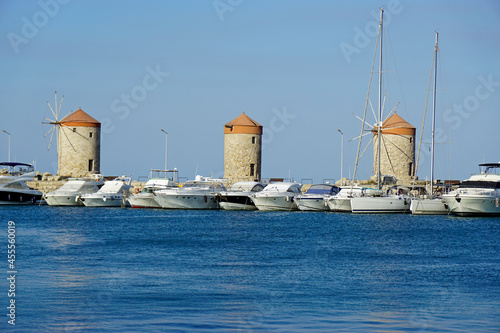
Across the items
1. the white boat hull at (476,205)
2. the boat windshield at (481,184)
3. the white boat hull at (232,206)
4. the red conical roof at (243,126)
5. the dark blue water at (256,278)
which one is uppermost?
the red conical roof at (243,126)

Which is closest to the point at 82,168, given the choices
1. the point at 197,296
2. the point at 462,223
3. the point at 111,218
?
the point at 111,218

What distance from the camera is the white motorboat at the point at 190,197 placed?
4650 cm

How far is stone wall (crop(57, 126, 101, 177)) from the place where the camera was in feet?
210

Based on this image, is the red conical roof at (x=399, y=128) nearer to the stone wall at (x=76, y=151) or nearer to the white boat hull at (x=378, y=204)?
the white boat hull at (x=378, y=204)

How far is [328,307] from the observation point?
608 inches

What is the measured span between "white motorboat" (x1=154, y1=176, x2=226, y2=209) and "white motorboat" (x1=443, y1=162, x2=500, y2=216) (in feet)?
48.0

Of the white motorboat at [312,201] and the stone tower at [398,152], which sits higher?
the stone tower at [398,152]

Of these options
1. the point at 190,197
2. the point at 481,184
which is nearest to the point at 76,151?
the point at 190,197

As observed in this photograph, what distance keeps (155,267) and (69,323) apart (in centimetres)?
765

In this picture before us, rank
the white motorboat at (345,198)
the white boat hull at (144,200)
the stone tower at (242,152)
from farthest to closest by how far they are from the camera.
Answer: the stone tower at (242,152), the white boat hull at (144,200), the white motorboat at (345,198)

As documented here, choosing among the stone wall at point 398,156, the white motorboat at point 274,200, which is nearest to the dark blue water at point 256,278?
the white motorboat at point 274,200

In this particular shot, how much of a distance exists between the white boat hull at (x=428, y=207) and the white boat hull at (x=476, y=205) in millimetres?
2616

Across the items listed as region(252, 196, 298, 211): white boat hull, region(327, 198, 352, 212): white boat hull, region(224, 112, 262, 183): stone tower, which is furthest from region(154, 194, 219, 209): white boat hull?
region(224, 112, 262, 183): stone tower

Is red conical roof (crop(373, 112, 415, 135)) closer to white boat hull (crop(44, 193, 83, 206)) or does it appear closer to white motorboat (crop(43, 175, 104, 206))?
white motorboat (crop(43, 175, 104, 206))
